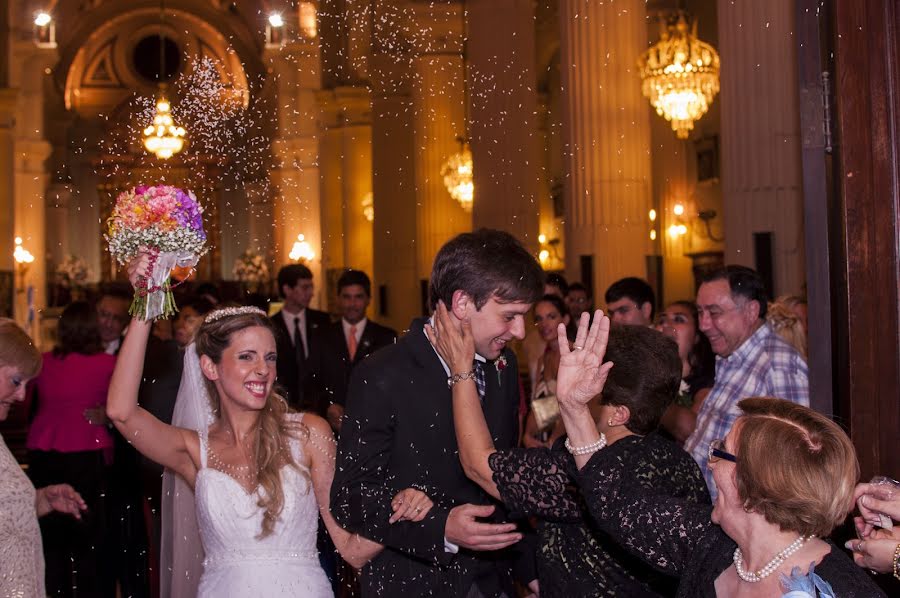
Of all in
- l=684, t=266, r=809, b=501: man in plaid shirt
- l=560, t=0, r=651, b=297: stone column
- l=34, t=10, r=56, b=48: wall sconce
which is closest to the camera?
l=684, t=266, r=809, b=501: man in plaid shirt

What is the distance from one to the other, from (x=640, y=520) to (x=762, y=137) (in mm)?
4563

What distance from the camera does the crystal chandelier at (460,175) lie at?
1441 cm

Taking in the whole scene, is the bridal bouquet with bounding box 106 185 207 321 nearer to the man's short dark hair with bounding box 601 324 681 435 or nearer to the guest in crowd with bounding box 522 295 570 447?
the man's short dark hair with bounding box 601 324 681 435

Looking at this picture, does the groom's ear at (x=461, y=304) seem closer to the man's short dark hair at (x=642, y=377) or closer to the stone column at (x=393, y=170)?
the man's short dark hair at (x=642, y=377)

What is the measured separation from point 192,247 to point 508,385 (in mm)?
1004

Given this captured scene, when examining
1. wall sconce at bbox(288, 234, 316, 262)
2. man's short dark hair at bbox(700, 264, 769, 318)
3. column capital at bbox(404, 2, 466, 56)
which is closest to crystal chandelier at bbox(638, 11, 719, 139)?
column capital at bbox(404, 2, 466, 56)

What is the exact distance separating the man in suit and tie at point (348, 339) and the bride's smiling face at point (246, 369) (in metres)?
3.67

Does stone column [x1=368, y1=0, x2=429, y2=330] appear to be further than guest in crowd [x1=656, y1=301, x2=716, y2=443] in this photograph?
Yes

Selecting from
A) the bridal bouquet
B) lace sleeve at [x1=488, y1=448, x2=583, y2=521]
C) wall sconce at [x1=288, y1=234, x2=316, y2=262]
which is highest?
wall sconce at [x1=288, y1=234, x2=316, y2=262]

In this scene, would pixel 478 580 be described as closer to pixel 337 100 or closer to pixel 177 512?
pixel 177 512

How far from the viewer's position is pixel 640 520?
2242mm

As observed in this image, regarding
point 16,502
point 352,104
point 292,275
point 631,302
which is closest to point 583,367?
point 16,502

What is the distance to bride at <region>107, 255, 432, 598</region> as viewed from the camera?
3270mm

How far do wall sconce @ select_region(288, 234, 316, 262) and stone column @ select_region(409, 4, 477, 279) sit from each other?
802cm
